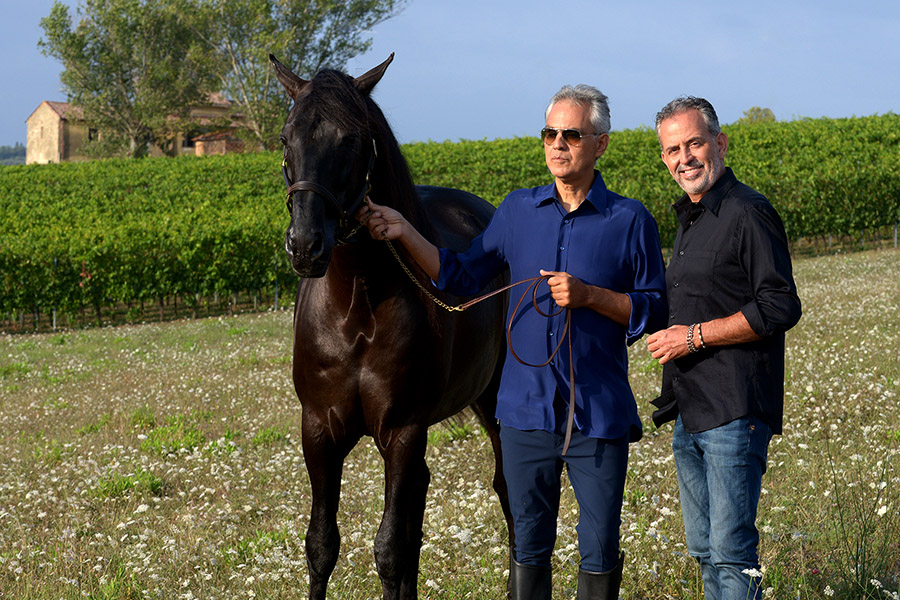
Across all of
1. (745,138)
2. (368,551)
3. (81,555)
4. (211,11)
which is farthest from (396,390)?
(211,11)

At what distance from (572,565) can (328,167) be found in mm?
2900

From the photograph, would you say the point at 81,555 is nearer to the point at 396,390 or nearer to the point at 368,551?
the point at 368,551

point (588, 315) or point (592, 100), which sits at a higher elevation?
point (592, 100)

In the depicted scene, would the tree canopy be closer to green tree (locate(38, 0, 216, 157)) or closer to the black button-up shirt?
green tree (locate(38, 0, 216, 157))

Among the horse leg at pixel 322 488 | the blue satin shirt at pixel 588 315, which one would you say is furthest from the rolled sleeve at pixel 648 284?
the horse leg at pixel 322 488

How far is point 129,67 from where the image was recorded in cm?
7050

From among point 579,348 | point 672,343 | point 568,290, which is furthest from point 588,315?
point 672,343

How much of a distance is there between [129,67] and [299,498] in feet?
240

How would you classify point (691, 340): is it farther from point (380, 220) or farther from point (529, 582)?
point (380, 220)

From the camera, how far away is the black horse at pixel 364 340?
345 centimetres

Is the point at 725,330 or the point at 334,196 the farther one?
the point at 334,196

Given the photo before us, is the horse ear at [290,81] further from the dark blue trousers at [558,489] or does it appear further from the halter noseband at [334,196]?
the dark blue trousers at [558,489]

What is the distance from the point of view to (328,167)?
3.30 meters

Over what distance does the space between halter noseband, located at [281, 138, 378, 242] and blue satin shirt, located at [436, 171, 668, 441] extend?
0.74 metres
